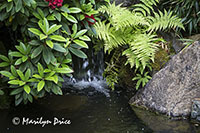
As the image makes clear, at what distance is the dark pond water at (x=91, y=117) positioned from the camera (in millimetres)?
2947

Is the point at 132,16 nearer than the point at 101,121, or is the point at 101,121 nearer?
the point at 101,121

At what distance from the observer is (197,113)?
3129 mm

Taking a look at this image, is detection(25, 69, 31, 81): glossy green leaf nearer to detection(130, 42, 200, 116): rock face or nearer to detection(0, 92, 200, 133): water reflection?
detection(0, 92, 200, 133): water reflection

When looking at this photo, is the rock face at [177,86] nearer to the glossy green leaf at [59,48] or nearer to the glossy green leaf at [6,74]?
the glossy green leaf at [59,48]

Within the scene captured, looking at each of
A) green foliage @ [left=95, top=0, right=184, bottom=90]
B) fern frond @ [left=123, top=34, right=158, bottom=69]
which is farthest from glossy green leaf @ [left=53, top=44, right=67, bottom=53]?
fern frond @ [left=123, top=34, right=158, bottom=69]

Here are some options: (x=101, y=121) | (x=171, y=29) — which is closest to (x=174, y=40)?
(x=171, y=29)

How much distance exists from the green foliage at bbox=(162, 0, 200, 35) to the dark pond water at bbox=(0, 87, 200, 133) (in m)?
1.81

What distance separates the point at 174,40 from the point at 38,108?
104 inches

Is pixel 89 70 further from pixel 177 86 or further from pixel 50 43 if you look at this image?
pixel 50 43

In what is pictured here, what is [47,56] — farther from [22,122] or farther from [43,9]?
[22,122]

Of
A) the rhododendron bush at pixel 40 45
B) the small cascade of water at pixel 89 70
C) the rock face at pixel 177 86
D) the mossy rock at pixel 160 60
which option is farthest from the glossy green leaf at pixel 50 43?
the small cascade of water at pixel 89 70

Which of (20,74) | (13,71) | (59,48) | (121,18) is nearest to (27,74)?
(20,74)

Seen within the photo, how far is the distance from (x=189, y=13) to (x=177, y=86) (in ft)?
5.43

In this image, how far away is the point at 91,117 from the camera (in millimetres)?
3270
